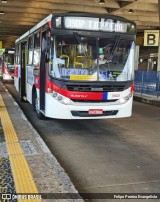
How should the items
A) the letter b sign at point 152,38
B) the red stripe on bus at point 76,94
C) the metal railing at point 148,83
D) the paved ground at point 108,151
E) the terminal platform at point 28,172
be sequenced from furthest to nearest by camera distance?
the letter b sign at point 152,38 → the metal railing at point 148,83 → the red stripe on bus at point 76,94 → the paved ground at point 108,151 → the terminal platform at point 28,172

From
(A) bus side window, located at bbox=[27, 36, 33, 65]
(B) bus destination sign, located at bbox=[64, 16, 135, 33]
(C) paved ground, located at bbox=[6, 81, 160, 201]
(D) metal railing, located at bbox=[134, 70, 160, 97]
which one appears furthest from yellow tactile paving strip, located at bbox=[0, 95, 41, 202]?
(D) metal railing, located at bbox=[134, 70, 160, 97]

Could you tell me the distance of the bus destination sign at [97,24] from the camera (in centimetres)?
782

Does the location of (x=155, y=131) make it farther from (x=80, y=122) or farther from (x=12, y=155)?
(x=12, y=155)

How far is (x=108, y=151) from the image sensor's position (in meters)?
6.61

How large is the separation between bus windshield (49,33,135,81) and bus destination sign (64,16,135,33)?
22 centimetres

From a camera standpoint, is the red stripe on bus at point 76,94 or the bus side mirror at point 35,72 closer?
the red stripe on bus at point 76,94

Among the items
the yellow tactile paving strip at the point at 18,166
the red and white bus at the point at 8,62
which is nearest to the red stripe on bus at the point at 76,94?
the yellow tactile paving strip at the point at 18,166

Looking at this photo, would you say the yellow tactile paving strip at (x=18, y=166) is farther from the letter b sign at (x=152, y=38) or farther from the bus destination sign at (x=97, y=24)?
the letter b sign at (x=152, y=38)

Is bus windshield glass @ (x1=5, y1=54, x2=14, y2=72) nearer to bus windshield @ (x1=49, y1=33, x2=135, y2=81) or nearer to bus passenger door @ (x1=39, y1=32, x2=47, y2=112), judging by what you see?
bus passenger door @ (x1=39, y1=32, x2=47, y2=112)

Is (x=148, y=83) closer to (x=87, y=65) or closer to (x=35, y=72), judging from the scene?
(x=35, y=72)

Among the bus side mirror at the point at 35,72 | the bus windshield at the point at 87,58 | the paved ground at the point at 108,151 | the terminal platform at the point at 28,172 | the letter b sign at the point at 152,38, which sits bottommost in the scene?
the paved ground at the point at 108,151

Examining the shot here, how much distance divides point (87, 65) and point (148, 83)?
10709 millimetres

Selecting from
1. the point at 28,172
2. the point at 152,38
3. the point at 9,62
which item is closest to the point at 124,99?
the point at 28,172

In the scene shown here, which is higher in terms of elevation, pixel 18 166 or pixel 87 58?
pixel 87 58
